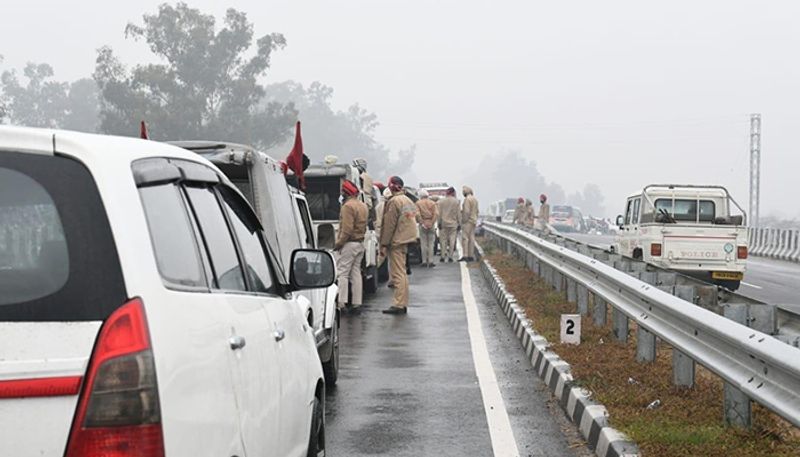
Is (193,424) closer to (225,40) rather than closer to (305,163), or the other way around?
(305,163)

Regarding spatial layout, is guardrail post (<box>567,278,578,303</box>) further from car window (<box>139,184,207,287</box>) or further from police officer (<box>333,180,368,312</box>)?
car window (<box>139,184,207,287</box>)

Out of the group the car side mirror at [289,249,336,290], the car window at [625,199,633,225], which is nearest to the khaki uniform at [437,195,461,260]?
the car window at [625,199,633,225]

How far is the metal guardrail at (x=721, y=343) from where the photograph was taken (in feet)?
17.8

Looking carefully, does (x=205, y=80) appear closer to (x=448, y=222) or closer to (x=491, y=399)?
(x=448, y=222)

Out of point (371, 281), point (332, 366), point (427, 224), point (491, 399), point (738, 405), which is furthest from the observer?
point (427, 224)

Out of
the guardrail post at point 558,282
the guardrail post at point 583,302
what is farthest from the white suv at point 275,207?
the guardrail post at point 558,282

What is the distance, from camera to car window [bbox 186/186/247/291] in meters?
3.97

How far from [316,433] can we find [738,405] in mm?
2625

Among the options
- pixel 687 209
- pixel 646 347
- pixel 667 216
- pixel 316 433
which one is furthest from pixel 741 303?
pixel 687 209

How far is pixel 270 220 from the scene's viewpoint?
8.90 metres

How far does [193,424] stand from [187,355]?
0.18 meters

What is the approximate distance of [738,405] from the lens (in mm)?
6895

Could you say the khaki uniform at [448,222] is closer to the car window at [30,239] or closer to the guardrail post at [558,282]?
the guardrail post at [558,282]

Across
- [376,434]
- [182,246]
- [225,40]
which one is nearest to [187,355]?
[182,246]
